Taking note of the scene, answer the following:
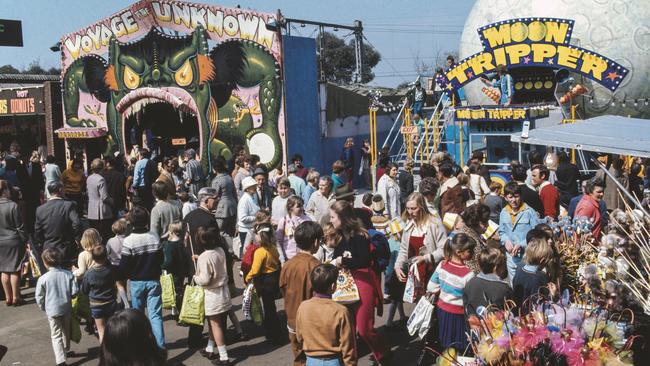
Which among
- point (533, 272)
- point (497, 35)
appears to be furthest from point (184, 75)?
point (533, 272)

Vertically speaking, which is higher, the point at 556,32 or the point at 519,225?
the point at 556,32

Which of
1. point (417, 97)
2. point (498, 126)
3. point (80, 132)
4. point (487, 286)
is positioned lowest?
point (487, 286)

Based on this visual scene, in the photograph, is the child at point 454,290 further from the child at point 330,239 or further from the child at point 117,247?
the child at point 117,247

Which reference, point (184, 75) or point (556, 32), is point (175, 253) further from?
point (184, 75)

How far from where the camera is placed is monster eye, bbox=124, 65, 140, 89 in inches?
831

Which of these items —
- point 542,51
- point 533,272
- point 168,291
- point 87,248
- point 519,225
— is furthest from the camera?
point 542,51

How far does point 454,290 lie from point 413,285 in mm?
932

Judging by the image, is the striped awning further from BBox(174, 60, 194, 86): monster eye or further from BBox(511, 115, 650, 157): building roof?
BBox(511, 115, 650, 157): building roof

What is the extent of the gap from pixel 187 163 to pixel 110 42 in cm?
791

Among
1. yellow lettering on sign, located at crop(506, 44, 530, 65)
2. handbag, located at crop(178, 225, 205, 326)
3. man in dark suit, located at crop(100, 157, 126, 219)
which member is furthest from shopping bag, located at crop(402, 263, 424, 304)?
yellow lettering on sign, located at crop(506, 44, 530, 65)

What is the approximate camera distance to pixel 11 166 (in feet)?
43.5

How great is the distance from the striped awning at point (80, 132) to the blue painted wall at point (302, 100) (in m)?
6.80

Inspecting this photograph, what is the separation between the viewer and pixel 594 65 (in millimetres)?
16500

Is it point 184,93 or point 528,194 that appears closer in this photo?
point 528,194
